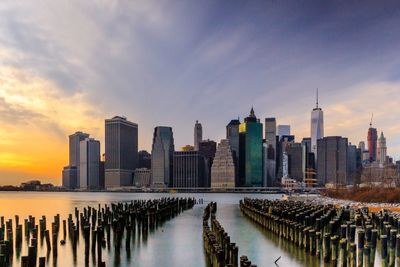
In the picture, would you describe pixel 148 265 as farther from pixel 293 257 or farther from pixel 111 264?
pixel 293 257

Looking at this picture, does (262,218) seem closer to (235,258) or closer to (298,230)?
(298,230)

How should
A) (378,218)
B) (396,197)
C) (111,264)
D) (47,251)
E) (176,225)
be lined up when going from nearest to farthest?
(111,264) → (47,251) → (378,218) → (176,225) → (396,197)

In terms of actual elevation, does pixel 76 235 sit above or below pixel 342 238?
below

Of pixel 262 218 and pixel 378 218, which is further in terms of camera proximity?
pixel 262 218

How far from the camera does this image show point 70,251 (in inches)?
1235

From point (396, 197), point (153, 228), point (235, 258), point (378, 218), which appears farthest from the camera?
point (396, 197)

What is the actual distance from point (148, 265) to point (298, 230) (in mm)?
10373

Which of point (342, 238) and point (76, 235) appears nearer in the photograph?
point (342, 238)

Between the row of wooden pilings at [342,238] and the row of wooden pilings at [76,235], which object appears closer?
the row of wooden pilings at [342,238]

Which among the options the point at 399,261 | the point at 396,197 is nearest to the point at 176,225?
the point at 399,261

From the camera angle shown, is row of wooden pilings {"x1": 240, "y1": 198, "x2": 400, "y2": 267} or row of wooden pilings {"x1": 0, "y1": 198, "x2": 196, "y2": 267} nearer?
row of wooden pilings {"x1": 240, "y1": 198, "x2": 400, "y2": 267}

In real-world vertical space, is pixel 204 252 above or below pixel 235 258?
below

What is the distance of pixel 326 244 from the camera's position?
80.7ft

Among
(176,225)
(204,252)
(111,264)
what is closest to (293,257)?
(204,252)
